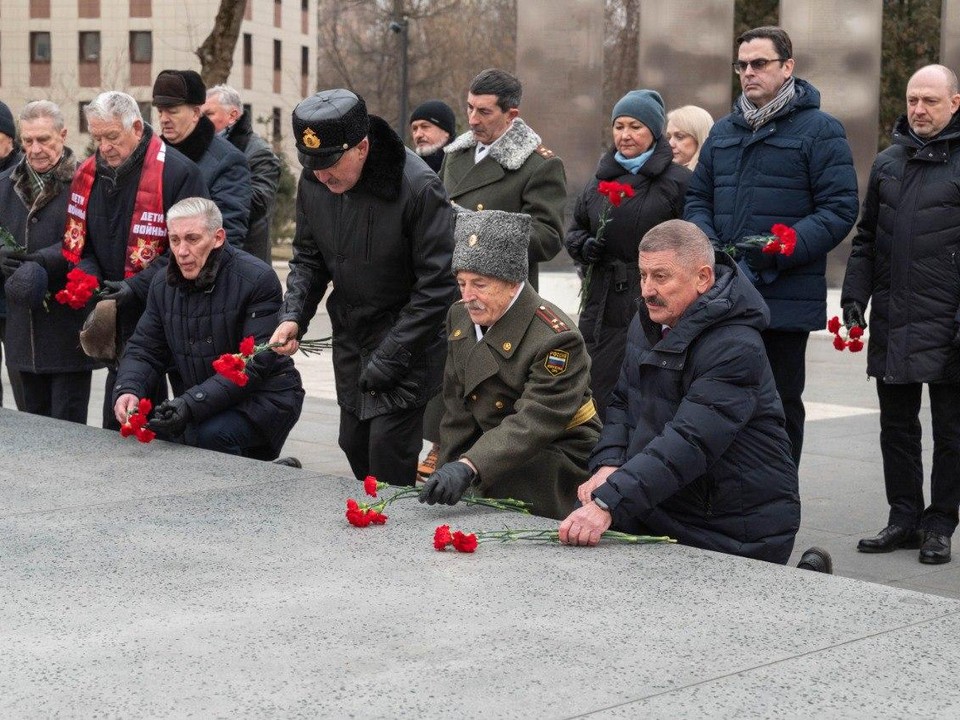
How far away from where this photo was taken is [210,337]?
20.6 feet

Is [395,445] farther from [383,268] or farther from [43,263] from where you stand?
[43,263]

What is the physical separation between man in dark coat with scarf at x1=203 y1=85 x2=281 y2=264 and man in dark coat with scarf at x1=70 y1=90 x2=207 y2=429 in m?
1.80

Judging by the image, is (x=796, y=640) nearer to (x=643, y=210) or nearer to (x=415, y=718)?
(x=415, y=718)

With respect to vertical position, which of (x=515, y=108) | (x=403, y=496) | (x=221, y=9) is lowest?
(x=403, y=496)

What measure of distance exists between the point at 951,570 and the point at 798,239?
1.42 m

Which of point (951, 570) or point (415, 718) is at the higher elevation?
point (415, 718)

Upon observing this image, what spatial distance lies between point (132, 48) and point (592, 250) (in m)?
59.3

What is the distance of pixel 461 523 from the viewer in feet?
15.1

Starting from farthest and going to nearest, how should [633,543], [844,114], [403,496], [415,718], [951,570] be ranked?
1. [844,114]
2. [951,570]
3. [403,496]
4. [633,543]
5. [415,718]

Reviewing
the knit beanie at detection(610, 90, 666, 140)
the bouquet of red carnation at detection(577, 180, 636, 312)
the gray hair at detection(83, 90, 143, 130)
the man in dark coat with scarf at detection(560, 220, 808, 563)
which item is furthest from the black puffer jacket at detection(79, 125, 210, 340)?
the man in dark coat with scarf at detection(560, 220, 808, 563)

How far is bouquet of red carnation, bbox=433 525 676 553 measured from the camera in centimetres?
421

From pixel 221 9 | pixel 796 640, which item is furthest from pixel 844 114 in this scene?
pixel 796 640

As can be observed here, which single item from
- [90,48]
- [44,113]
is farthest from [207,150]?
[90,48]

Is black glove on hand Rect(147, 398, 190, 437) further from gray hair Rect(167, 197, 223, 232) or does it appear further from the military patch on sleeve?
the military patch on sleeve
